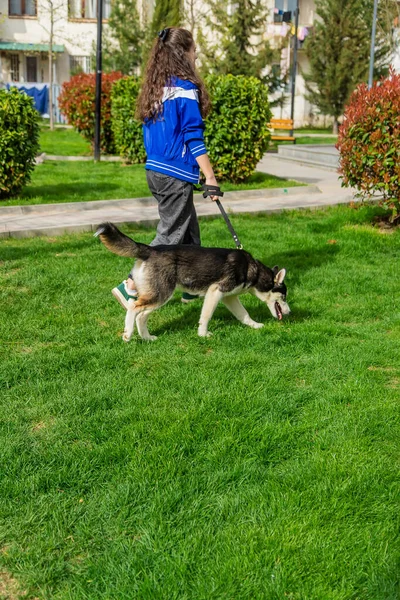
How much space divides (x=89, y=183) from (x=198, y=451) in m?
9.37

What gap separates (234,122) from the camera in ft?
39.8

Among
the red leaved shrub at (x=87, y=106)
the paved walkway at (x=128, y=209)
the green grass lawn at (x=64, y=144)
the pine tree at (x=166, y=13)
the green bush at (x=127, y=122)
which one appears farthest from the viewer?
the pine tree at (x=166, y=13)

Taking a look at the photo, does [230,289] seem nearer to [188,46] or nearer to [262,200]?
[188,46]

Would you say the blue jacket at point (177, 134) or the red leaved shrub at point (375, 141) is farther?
the red leaved shrub at point (375, 141)

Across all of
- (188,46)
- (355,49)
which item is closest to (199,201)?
(188,46)

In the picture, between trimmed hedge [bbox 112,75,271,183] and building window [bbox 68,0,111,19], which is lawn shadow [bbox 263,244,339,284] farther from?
building window [bbox 68,0,111,19]

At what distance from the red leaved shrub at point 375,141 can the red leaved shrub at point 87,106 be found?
8.90 meters

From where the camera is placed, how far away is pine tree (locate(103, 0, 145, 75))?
33.1 metres

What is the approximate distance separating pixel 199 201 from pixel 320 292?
486 centimetres

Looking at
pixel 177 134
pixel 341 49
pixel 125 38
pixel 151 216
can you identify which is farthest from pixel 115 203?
pixel 125 38

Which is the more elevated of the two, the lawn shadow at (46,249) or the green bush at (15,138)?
the green bush at (15,138)

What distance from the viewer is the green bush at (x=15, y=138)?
32.0 ft

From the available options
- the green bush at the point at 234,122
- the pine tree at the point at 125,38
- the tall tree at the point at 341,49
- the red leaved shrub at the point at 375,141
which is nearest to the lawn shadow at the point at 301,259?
the red leaved shrub at the point at 375,141

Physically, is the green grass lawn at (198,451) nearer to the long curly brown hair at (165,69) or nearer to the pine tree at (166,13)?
the long curly brown hair at (165,69)
